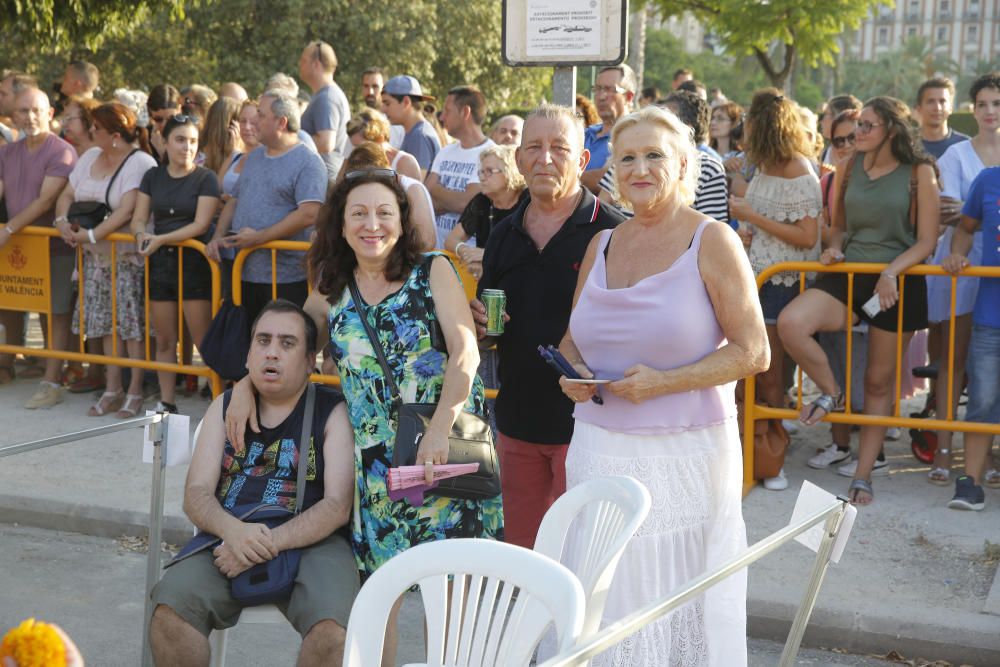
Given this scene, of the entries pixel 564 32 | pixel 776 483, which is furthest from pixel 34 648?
pixel 776 483

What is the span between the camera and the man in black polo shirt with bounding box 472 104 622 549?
429 centimetres

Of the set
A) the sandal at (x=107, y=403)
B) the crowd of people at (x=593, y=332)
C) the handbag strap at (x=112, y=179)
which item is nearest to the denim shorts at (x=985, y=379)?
the crowd of people at (x=593, y=332)

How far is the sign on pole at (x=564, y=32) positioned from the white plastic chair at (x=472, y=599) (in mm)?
2987

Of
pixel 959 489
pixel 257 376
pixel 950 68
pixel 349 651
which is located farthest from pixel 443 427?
pixel 950 68

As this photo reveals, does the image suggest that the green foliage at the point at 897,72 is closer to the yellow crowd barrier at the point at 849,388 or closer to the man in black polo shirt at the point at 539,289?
the yellow crowd barrier at the point at 849,388

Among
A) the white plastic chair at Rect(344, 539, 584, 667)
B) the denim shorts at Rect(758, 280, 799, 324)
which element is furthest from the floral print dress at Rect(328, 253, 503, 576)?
the denim shorts at Rect(758, 280, 799, 324)

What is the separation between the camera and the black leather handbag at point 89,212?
781 cm

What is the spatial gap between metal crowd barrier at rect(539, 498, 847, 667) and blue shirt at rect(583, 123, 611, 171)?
4.21 meters

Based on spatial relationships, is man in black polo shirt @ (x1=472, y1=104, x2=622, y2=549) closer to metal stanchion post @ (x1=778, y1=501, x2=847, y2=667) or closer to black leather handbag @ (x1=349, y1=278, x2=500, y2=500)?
black leather handbag @ (x1=349, y1=278, x2=500, y2=500)

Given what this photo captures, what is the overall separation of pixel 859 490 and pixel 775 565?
3.38 feet

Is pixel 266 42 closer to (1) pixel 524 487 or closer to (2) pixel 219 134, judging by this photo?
(2) pixel 219 134

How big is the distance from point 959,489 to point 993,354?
706 mm

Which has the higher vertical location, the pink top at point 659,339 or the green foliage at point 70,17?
the green foliage at point 70,17

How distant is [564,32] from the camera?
534 cm
